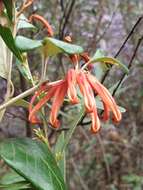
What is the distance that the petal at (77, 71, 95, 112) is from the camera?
811 mm

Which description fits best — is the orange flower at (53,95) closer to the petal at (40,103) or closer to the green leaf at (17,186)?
the petal at (40,103)

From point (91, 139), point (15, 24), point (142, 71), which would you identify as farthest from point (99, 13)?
point (15, 24)

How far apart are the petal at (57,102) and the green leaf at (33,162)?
0.27 ft

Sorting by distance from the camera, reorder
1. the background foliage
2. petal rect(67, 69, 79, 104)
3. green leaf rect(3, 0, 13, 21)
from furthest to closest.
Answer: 1. the background foliage
2. green leaf rect(3, 0, 13, 21)
3. petal rect(67, 69, 79, 104)

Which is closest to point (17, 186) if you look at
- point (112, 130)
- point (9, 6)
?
point (9, 6)

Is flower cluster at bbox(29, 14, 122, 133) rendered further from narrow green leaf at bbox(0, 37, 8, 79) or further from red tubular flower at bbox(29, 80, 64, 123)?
narrow green leaf at bbox(0, 37, 8, 79)

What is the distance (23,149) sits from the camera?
2.97 feet

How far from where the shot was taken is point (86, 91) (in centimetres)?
83

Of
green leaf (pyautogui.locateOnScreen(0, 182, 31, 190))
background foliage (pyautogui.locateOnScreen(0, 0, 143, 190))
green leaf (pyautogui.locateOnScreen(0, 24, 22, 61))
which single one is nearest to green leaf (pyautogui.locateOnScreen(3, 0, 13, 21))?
green leaf (pyautogui.locateOnScreen(0, 24, 22, 61))

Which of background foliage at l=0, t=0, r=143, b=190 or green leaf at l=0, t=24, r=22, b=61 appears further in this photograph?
background foliage at l=0, t=0, r=143, b=190

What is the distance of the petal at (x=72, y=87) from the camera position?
0.81 meters

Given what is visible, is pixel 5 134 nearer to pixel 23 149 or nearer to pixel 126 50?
pixel 126 50

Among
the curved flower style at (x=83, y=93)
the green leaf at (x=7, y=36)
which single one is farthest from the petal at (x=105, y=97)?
the green leaf at (x=7, y=36)

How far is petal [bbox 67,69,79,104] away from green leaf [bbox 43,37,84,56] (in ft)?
0.11
